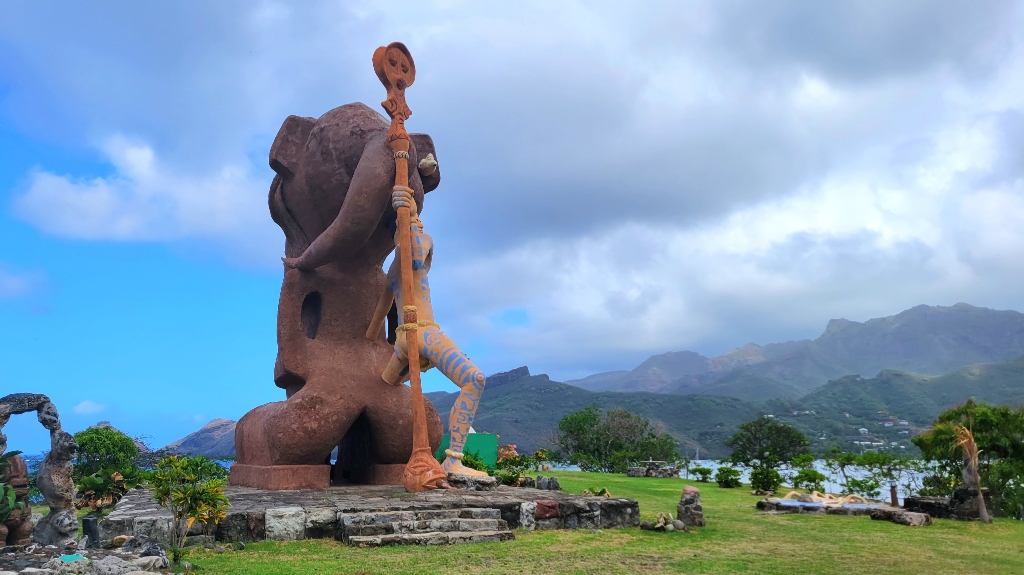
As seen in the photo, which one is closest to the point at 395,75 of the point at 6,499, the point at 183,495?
the point at 183,495

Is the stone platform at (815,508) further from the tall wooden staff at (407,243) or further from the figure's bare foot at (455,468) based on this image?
the tall wooden staff at (407,243)

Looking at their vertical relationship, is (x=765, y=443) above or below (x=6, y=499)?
below

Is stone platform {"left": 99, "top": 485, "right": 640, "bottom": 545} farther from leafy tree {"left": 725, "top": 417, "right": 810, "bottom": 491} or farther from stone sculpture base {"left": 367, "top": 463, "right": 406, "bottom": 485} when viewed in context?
leafy tree {"left": 725, "top": 417, "right": 810, "bottom": 491}

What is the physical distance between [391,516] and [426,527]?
1.12ft

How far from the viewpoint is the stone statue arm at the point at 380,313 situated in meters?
9.91

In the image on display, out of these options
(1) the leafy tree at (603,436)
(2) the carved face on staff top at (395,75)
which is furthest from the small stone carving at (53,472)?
(1) the leafy tree at (603,436)

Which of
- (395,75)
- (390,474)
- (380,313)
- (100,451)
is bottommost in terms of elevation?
(390,474)

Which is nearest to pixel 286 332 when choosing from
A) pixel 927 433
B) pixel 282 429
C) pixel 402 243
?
pixel 282 429

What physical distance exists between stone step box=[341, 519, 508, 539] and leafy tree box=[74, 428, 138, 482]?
31.2 ft

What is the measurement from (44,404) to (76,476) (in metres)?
8.49

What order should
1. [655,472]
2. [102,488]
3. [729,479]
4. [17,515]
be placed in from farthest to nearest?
[655,472], [729,479], [102,488], [17,515]

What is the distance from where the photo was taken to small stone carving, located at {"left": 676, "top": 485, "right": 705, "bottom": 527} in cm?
770

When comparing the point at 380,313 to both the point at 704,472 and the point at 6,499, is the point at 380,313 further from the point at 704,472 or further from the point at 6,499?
the point at 704,472

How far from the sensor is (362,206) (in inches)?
356
